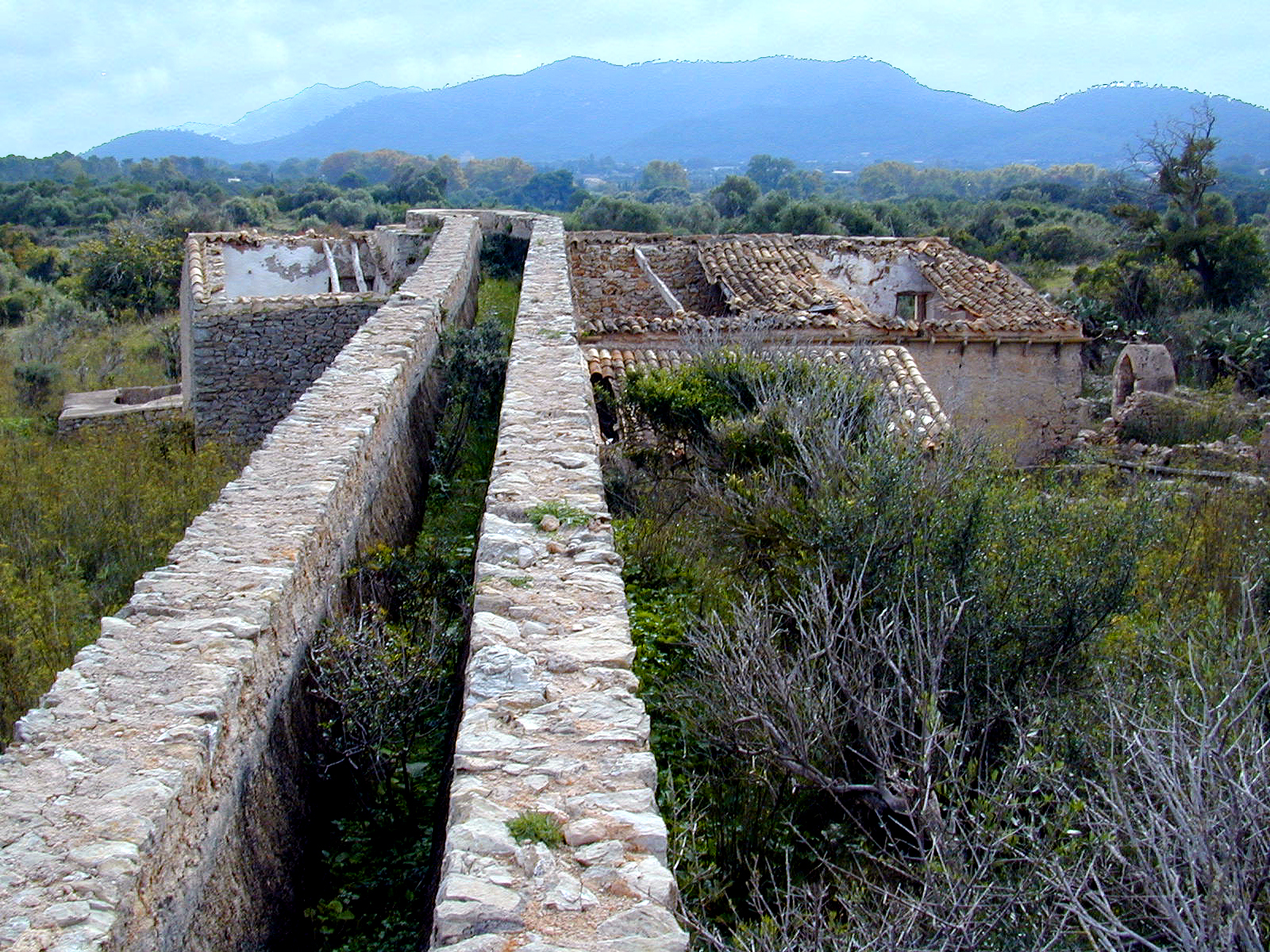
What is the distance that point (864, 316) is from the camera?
585 inches

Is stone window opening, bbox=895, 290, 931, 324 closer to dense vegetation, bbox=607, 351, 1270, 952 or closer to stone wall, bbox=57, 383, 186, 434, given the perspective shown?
stone wall, bbox=57, 383, 186, 434

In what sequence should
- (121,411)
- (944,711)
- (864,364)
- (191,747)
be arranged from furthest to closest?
(121,411)
(864,364)
(944,711)
(191,747)

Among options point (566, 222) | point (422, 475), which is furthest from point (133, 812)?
point (566, 222)

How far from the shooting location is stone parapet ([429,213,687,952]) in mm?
2322

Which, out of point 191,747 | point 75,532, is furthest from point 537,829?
point 75,532

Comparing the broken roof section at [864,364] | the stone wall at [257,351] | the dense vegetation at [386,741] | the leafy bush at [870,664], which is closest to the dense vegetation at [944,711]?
the leafy bush at [870,664]

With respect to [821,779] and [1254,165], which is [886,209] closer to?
[821,779]

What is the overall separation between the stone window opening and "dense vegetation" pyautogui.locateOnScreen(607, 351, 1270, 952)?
11476 mm

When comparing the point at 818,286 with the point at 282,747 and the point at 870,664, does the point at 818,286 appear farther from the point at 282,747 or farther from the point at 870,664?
the point at 282,747

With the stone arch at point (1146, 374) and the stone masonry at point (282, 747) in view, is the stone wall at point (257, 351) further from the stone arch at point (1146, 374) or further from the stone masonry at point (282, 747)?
the stone arch at point (1146, 374)

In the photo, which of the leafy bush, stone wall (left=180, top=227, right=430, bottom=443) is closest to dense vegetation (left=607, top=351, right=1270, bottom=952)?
the leafy bush

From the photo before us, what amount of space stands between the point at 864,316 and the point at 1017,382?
2.50 metres

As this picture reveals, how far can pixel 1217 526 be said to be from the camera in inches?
301

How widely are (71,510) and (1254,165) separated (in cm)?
16108
